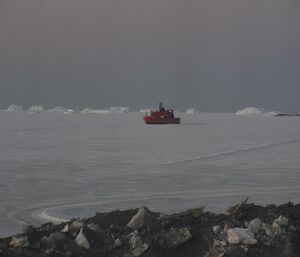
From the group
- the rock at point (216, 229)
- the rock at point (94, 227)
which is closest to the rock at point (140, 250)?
the rock at point (94, 227)

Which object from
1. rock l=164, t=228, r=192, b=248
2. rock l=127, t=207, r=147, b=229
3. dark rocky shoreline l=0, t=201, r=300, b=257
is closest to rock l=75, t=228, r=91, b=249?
dark rocky shoreline l=0, t=201, r=300, b=257

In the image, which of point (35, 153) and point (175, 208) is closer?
point (175, 208)

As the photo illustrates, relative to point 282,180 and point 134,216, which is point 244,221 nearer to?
point 134,216

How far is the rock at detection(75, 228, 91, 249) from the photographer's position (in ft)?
20.6

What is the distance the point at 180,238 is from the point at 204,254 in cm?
37

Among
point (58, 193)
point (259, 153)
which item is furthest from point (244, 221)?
point (259, 153)

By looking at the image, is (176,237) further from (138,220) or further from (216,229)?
(138,220)

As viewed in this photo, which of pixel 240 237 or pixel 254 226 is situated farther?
pixel 254 226

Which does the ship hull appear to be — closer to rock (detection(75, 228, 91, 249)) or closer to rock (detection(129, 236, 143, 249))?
rock (detection(75, 228, 91, 249))

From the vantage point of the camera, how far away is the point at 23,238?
6445 mm

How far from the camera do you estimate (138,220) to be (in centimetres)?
685

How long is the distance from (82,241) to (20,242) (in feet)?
2.52

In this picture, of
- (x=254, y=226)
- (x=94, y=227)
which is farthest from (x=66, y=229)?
(x=254, y=226)

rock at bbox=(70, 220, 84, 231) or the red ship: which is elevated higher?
the red ship
